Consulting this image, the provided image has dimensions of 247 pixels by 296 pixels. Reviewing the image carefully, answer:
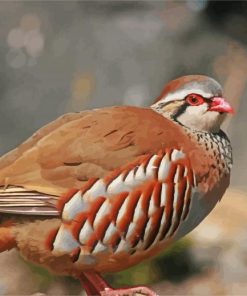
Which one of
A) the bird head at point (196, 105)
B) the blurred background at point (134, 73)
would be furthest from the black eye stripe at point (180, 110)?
the blurred background at point (134, 73)

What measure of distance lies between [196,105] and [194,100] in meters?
0.01

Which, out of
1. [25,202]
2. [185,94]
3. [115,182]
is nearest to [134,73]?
[185,94]

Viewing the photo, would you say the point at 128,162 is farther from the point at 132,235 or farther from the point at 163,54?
the point at 163,54

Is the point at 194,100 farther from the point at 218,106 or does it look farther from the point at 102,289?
the point at 102,289

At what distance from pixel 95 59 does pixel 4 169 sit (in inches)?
16.5

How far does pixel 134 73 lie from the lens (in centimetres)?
200

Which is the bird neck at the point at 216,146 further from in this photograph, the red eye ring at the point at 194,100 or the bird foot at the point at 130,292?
the bird foot at the point at 130,292

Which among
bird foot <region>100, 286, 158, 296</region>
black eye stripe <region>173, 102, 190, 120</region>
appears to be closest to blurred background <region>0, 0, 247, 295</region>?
bird foot <region>100, 286, 158, 296</region>

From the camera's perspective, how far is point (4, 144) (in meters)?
1.89

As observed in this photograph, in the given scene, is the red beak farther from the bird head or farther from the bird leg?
the bird leg

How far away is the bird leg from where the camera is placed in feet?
6.04

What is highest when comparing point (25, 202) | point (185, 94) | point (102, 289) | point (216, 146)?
point (185, 94)

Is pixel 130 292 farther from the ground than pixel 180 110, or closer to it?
closer to it

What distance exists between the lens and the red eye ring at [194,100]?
1805 millimetres
